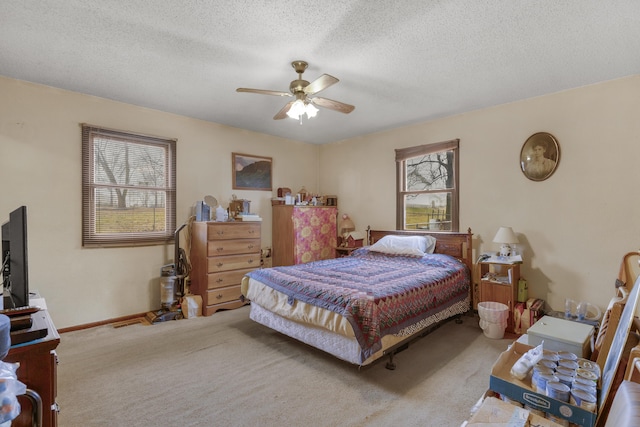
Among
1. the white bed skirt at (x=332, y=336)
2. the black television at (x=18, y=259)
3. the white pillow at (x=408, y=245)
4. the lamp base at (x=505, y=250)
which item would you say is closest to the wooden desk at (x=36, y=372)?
the black television at (x=18, y=259)

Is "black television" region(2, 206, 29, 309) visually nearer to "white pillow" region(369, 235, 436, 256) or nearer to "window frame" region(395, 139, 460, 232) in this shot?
"white pillow" region(369, 235, 436, 256)

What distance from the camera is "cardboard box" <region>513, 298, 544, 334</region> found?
3.16m

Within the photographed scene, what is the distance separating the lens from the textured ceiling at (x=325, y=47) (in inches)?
78.5

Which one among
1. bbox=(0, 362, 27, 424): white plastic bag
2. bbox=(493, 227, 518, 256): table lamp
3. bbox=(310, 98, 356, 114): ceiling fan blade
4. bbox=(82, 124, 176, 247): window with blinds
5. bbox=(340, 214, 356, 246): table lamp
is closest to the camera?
bbox=(0, 362, 27, 424): white plastic bag

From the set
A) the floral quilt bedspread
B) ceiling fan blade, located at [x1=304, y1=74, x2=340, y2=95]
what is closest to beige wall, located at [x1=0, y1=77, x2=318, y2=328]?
the floral quilt bedspread

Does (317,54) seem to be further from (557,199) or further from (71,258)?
(71,258)

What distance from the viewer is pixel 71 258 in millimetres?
3404

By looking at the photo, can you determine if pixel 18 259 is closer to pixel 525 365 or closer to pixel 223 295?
pixel 525 365

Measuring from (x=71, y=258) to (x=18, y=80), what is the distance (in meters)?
1.92

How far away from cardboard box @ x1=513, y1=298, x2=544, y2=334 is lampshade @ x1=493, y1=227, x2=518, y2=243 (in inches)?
27.4

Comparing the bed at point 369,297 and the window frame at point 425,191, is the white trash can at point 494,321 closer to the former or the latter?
the bed at point 369,297

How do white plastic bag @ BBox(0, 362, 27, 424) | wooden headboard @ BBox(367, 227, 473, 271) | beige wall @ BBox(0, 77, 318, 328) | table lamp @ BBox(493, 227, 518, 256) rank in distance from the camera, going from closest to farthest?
white plastic bag @ BBox(0, 362, 27, 424) < beige wall @ BBox(0, 77, 318, 328) < table lamp @ BBox(493, 227, 518, 256) < wooden headboard @ BBox(367, 227, 473, 271)

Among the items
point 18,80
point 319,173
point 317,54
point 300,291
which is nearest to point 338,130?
point 319,173

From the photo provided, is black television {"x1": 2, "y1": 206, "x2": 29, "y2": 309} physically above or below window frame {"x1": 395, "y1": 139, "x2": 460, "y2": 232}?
below
